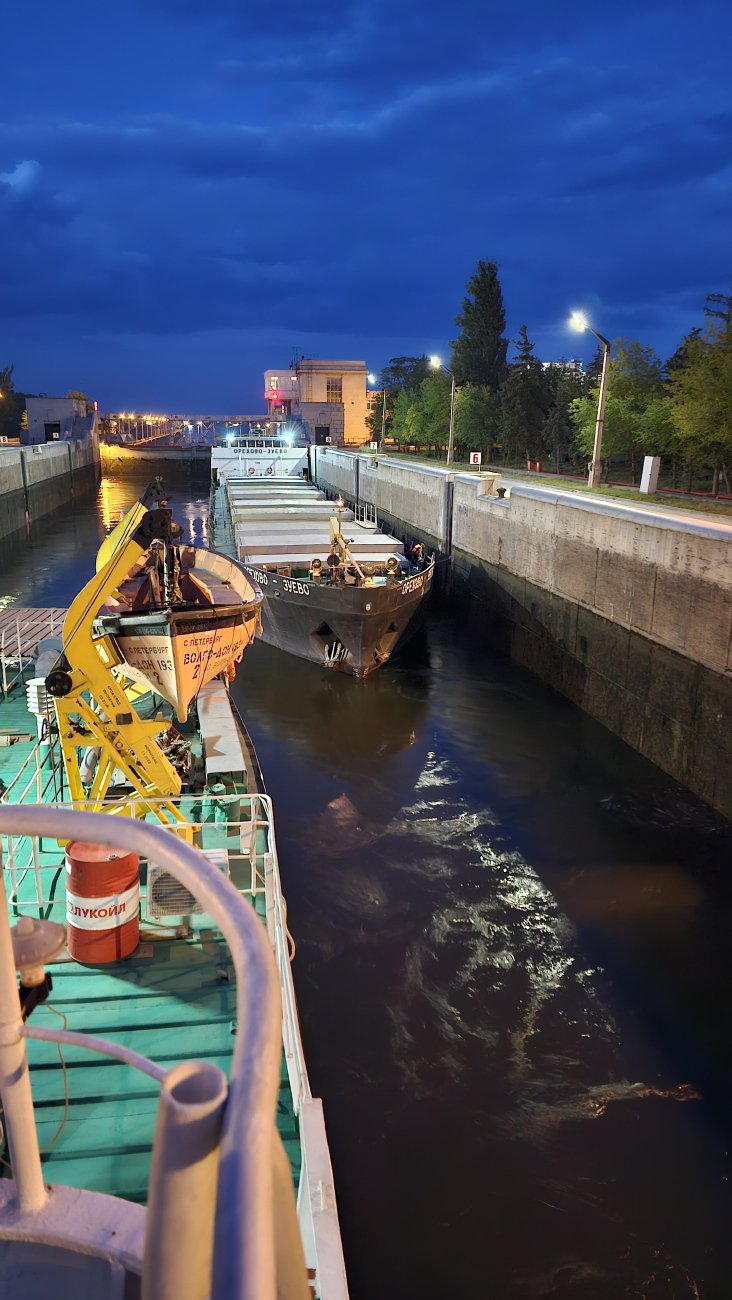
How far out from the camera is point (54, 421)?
110m

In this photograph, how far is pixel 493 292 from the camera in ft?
295

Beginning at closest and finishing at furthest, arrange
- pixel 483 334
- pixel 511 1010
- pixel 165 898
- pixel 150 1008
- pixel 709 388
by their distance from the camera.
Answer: pixel 150 1008 → pixel 165 898 → pixel 511 1010 → pixel 709 388 → pixel 483 334

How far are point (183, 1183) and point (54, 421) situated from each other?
4703 inches

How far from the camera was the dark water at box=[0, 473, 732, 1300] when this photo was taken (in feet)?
27.6

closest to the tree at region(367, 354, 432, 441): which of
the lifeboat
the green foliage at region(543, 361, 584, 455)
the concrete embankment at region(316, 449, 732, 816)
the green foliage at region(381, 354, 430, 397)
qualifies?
the green foliage at region(381, 354, 430, 397)

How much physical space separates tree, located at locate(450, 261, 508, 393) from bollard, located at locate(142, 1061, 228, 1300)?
305ft

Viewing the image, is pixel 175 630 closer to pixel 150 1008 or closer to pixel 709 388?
pixel 150 1008

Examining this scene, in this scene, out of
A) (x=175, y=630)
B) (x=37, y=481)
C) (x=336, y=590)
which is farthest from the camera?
(x=37, y=481)

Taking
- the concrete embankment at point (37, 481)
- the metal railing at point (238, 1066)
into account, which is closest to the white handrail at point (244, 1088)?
the metal railing at point (238, 1066)

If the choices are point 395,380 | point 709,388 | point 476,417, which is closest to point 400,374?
point 395,380

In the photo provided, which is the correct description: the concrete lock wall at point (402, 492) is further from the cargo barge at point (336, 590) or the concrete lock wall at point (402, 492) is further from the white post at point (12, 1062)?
the white post at point (12, 1062)

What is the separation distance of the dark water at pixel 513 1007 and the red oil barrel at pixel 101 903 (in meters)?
3.59

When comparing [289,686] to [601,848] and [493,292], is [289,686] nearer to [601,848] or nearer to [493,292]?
[601,848]

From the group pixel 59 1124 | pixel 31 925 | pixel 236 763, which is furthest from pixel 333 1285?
pixel 236 763
